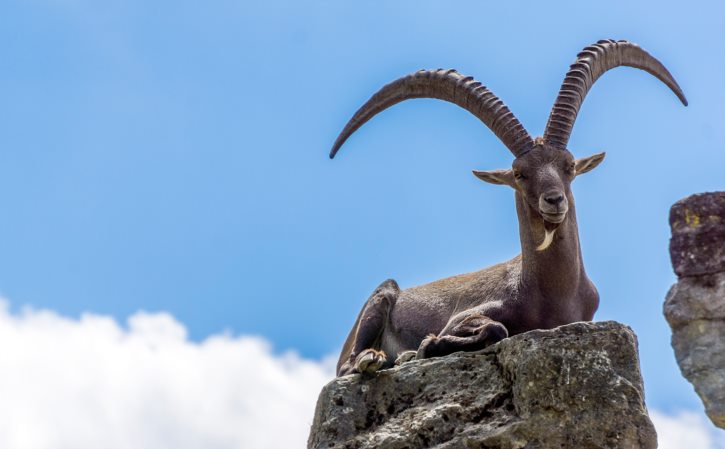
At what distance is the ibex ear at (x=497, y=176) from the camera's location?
9.97m

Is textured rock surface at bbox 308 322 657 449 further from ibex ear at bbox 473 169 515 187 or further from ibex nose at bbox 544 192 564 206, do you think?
ibex ear at bbox 473 169 515 187

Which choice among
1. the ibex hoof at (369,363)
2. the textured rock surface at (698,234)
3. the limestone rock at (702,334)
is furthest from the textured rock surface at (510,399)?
the textured rock surface at (698,234)

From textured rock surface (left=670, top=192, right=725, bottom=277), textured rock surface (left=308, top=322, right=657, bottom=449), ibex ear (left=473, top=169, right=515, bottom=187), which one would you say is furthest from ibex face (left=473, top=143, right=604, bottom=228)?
textured rock surface (left=670, top=192, right=725, bottom=277)

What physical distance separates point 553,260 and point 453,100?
2242 millimetres

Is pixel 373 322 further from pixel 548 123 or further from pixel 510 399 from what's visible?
pixel 510 399

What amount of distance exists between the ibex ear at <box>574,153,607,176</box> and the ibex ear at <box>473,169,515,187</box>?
0.68 meters

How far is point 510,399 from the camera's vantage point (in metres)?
7.31

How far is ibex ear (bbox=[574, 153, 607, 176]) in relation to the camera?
33.3ft

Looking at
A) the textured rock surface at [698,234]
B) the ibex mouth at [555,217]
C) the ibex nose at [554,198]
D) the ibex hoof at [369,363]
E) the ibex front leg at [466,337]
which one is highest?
the textured rock surface at [698,234]

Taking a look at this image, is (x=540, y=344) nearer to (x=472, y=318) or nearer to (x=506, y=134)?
(x=472, y=318)

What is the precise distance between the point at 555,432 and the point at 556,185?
2.85m

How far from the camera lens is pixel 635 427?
6.91 metres

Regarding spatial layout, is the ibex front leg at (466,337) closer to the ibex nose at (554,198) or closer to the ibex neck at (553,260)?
the ibex neck at (553,260)

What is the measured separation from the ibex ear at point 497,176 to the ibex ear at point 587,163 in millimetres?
676
